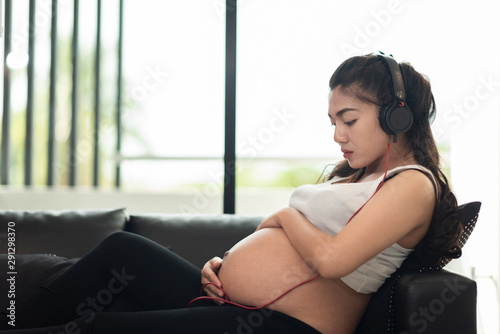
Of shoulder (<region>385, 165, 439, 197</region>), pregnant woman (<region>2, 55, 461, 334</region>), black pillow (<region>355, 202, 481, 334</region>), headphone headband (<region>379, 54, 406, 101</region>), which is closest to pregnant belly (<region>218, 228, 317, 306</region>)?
pregnant woman (<region>2, 55, 461, 334</region>)

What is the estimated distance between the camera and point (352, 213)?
3.94ft

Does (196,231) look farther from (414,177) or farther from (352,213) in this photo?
(414,177)

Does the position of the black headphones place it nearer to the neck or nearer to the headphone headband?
the headphone headband

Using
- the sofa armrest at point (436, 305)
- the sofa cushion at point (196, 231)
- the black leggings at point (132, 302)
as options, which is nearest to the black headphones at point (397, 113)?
the sofa armrest at point (436, 305)

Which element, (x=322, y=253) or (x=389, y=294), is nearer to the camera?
(x=322, y=253)

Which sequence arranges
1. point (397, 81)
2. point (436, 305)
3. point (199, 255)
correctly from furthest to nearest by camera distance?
point (199, 255)
point (397, 81)
point (436, 305)

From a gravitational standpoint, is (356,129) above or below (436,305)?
above

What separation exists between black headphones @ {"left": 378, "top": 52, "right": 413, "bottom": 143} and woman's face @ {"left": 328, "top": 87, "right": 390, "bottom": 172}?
0.04 meters

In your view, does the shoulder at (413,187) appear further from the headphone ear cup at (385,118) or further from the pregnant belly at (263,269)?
the pregnant belly at (263,269)

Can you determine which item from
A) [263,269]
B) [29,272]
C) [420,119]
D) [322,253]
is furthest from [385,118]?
[29,272]

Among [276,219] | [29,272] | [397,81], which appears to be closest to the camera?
[397,81]

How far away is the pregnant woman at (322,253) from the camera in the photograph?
1085 millimetres

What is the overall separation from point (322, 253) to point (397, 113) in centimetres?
39

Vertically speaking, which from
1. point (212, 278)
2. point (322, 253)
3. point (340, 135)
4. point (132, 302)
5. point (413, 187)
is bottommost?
point (132, 302)
